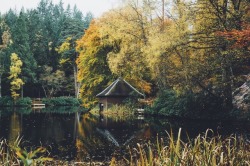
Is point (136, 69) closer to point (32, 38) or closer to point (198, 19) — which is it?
point (198, 19)

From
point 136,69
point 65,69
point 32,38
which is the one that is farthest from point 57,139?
point 32,38

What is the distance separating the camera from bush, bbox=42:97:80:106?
4862 cm

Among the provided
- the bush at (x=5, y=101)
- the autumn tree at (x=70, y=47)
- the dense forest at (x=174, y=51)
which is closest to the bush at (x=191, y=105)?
the dense forest at (x=174, y=51)

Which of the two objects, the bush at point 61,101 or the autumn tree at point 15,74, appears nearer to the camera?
the autumn tree at point 15,74

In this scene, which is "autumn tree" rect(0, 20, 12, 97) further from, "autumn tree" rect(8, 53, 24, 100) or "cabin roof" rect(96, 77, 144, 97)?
"cabin roof" rect(96, 77, 144, 97)

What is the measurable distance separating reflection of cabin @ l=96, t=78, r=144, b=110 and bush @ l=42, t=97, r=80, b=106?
19.7 m

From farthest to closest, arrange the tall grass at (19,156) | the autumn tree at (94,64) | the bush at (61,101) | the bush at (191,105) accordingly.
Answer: the bush at (61,101), the autumn tree at (94,64), the bush at (191,105), the tall grass at (19,156)

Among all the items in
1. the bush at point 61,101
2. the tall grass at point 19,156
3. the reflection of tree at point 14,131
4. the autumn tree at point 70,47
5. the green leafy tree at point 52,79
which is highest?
the autumn tree at point 70,47

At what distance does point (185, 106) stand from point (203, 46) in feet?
13.7

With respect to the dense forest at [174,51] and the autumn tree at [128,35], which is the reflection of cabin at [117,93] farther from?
the autumn tree at [128,35]

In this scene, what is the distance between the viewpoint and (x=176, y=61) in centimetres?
2583

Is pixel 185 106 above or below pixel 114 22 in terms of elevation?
below

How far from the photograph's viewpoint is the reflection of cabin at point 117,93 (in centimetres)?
2885

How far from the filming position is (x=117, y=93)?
1138 inches
